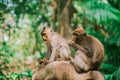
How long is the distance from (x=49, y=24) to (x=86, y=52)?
32.5 feet

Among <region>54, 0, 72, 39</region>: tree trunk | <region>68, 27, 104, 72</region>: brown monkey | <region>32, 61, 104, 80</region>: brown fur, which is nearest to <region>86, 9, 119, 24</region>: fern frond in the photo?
<region>54, 0, 72, 39</region>: tree trunk

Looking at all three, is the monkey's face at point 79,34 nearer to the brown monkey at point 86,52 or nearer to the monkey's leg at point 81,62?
the brown monkey at point 86,52

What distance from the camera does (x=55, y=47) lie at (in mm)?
7453

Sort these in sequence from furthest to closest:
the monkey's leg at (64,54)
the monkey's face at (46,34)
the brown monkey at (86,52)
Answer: the monkey's face at (46,34) < the monkey's leg at (64,54) < the brown monkey at (86,52)

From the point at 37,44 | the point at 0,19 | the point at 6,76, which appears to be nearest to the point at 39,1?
the point at 37,44

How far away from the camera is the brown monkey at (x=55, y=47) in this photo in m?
7.28

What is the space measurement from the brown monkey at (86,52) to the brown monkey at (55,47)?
0.31 m

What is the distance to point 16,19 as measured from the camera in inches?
480

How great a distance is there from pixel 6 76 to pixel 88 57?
293cm

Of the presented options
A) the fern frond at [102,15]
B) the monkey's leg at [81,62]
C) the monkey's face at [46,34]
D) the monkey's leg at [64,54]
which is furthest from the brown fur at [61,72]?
→ the fern frond at [102,15]

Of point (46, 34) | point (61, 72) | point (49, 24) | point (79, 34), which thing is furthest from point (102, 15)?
point (61, 72)

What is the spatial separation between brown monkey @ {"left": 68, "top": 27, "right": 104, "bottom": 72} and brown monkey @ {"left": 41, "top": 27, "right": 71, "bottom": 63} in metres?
0.31

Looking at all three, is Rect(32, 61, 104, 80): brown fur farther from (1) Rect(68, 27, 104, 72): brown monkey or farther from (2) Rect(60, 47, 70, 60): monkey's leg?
(2) Rect(60, 47, 70, 60): monkey's leg

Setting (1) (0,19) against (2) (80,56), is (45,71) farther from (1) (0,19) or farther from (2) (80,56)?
(1) (0,19)
